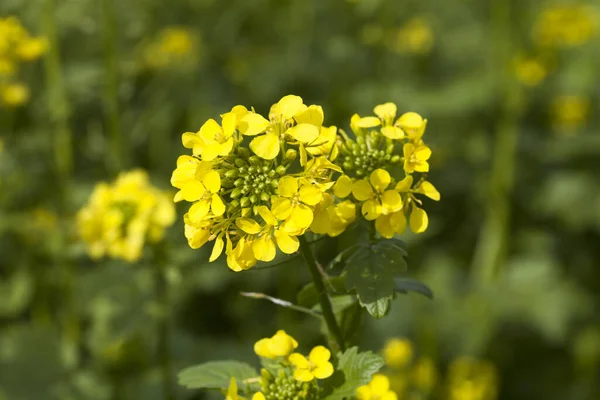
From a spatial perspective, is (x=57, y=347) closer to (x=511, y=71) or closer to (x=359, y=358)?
(x=359, y=358)

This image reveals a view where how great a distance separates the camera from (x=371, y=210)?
1.32 metres

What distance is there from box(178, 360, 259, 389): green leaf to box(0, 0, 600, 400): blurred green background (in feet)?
3.35

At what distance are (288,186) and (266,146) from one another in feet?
0.26

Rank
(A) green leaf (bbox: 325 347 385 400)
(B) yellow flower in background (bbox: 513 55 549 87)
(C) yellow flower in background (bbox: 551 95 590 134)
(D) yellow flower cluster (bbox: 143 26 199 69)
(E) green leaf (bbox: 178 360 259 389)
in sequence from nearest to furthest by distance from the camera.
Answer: (A) green leaf (bbox: 325 347 385 400)
(E) green leaf (bbox: 178 360 259 389)
(B) yellow flower in background (bbox: 513 55 549 87)
(D) yellow flower cluster (bbox: 143 26 199 69)
(C) yellow flower in background (bbox: 551 95 590 134)

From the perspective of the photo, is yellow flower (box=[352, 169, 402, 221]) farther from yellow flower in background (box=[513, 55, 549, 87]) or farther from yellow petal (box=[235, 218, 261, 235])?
yellow flower in background (box=[513, 55, 549, 87])

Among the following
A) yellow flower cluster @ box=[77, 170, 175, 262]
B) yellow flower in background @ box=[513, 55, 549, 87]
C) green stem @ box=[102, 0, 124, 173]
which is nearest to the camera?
yellow flower cluster @ box=[77, 170, 175, 262]

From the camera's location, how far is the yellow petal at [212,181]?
1227mm

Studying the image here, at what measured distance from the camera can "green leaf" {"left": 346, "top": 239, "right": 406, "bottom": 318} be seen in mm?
1308

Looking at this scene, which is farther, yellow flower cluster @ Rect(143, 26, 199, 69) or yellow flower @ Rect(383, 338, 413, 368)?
yellow flower cluster @ Rect(143, 26, 199, 69)

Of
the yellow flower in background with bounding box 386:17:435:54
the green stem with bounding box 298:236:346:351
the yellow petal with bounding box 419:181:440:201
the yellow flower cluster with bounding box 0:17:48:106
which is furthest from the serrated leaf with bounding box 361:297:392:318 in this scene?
the yellow flower in background with bounding box 386:17:435:54

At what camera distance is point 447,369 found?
3.55 meters

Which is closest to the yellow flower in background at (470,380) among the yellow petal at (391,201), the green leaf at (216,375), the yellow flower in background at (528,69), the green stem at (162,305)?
the green stem at (162,305)

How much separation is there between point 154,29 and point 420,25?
1654mm

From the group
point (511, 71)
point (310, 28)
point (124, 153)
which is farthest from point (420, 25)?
point (124, 153)
